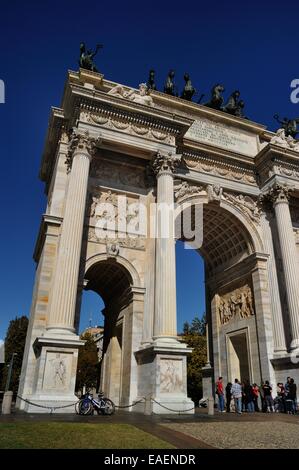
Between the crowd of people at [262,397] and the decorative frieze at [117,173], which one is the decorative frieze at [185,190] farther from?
the crowd of people at [262,397]

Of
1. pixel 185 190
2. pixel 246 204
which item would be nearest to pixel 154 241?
pixel 185 190

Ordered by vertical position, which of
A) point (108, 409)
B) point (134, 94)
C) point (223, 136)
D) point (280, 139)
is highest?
point (223, 136)

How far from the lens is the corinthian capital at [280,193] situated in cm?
2352

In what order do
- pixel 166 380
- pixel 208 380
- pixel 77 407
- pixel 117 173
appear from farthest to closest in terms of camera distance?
pixel 208 380
pixel 117 173
pixel 166 380
pixel 77 407

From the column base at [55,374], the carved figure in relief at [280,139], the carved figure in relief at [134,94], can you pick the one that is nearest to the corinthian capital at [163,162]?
the carved figure in relief at [134,94]

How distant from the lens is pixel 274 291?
2230 cm

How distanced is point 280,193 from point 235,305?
787cm

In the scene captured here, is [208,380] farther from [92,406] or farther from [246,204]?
[92,406]

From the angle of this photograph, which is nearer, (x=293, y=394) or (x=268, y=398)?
(x=293, y=394)

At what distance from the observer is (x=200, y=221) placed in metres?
25.1

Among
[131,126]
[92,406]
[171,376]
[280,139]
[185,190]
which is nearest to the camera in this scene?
[92,406]

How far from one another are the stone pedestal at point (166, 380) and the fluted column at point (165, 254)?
0.76m
